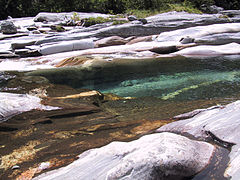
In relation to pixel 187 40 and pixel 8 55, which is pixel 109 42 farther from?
pixel 8 55

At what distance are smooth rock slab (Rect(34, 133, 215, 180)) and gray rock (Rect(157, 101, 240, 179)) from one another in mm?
212

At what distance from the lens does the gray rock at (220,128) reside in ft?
7.18

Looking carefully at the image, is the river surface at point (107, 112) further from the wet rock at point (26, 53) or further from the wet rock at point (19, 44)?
the wet rock at point (19, 44)

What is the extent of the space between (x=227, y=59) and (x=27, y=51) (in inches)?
403

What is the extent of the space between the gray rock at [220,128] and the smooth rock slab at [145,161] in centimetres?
21

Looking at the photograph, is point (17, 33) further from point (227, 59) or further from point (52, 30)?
point (227, 59)

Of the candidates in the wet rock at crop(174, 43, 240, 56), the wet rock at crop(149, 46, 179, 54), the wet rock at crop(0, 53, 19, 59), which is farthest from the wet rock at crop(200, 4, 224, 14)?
the wet rock at crop(0, 53, 19, 59)

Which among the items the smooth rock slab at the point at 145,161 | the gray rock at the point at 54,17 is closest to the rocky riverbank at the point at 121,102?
the smooth rock slab at the point at 145,161

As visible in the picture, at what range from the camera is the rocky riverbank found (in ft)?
7.07

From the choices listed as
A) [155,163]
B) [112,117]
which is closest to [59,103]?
[112,117]

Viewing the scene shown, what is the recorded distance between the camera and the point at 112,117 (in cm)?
436

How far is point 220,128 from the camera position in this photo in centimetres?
270

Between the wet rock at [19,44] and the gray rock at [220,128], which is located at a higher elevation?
the wet rock at [19,44]

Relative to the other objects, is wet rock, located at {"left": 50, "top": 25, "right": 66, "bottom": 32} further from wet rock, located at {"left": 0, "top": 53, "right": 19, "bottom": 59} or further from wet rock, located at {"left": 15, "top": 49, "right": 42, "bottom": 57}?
wet rock, located at {"left": 0, "top": 53, "right": 19, "bottom": 59}
